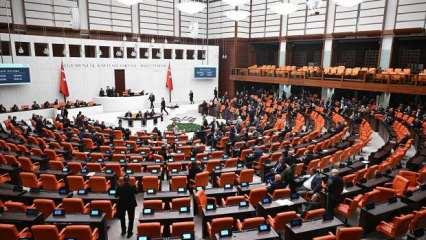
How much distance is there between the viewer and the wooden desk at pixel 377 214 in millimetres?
6621

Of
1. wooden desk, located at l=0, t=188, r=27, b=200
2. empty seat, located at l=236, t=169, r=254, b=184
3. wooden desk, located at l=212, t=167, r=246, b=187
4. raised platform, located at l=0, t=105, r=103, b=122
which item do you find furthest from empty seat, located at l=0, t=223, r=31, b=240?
raised platform, located at l=0, t=105, r=103, b=122

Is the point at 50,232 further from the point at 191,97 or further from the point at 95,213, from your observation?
the point at 191,97

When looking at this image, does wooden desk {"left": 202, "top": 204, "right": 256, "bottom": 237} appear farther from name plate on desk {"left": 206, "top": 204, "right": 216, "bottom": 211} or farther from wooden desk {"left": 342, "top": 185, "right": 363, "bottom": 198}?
wooden desk {"left": 342, "top": 185, "right": 363, "bottom": 198}

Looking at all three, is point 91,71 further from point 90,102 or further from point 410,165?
point 410,165

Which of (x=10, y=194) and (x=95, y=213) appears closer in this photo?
(x=95, y=213)

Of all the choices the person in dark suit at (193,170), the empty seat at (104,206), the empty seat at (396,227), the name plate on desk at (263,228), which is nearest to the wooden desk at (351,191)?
the empty seat at (396,227)

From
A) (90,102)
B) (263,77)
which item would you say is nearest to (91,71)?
(90,102)

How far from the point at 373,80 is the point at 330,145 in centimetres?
1014

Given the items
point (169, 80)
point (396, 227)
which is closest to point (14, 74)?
point (169, 80)

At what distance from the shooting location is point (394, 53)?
22.2 meters

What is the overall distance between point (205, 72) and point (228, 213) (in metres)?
26.6

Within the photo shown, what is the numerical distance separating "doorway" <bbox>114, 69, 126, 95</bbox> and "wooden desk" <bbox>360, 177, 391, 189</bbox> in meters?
22.3

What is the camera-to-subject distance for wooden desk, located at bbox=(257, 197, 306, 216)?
22.7 feet

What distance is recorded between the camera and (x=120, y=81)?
2722 centimetres
